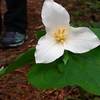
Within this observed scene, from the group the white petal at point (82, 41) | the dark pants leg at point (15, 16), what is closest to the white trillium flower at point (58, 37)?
the white petal at point (82, 41)

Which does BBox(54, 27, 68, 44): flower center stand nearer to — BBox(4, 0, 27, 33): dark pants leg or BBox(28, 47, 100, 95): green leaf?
BBox(28, 47, 100, 95): green leaf

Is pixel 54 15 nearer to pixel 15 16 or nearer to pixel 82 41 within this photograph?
pixel 82 41

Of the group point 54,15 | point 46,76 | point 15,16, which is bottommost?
point 15,16

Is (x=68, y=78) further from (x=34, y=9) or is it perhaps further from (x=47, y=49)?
(x=34, y=9)

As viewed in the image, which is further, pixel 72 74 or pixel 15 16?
pixel 15 16

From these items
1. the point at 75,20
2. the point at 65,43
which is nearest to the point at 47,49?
the point at 65,43

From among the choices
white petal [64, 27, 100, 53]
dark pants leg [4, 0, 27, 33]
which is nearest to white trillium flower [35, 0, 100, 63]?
white petal [64, 27, 100, 53]

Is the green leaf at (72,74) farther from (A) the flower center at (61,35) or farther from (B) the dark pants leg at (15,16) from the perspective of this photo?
(B) the dark pants leg at (15,16)

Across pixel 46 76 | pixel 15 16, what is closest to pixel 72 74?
pixel 46 76
